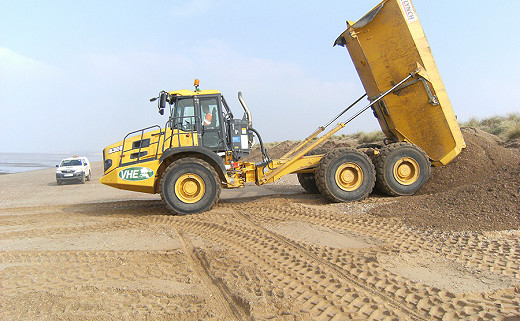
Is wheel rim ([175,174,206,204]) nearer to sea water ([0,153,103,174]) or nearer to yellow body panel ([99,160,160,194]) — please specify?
yellow body panel ([99,160,160,194])

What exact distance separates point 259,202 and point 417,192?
391 cm

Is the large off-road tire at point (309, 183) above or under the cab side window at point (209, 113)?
under

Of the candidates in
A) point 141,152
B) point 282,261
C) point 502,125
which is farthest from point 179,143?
point 502,125

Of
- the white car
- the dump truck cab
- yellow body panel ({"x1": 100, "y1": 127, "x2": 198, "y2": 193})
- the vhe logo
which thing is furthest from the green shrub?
the white car

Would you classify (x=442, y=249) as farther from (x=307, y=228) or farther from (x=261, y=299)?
(x=261, y=299)

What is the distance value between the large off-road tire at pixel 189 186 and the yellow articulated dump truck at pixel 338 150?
22 millimetres

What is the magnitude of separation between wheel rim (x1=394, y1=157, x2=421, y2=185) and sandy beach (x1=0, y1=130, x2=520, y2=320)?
558mm

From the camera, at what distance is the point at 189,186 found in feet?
26.2

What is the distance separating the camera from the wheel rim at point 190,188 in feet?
26.1

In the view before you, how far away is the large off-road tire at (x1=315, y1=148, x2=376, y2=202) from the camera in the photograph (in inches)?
327

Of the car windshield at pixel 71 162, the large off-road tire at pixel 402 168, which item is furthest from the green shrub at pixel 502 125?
the car windshield at pixel 71 162

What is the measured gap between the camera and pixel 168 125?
822 cm

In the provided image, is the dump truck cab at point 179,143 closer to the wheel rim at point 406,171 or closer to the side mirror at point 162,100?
the side mirror at point 162,100

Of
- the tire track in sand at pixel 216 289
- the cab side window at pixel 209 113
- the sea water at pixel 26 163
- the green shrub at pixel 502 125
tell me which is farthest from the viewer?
the sea water at pixel 26 163
